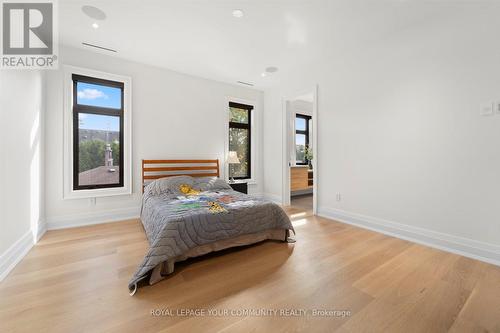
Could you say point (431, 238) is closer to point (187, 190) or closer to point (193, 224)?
point (193, 224)

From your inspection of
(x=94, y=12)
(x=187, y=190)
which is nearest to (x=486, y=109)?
(x=187, y=190)

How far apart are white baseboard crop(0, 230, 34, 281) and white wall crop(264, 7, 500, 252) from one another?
4.00 m

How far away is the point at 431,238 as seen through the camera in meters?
2.53

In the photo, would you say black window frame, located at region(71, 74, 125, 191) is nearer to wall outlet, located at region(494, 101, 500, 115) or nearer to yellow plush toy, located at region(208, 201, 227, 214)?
yellow plush toy, located at region(208, 201, 227, 214)

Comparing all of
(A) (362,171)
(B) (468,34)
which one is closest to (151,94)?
(A) (362,171)

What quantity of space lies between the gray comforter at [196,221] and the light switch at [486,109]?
2.39 metres

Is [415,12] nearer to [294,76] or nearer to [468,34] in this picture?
[468,34]

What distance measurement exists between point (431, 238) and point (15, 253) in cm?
454

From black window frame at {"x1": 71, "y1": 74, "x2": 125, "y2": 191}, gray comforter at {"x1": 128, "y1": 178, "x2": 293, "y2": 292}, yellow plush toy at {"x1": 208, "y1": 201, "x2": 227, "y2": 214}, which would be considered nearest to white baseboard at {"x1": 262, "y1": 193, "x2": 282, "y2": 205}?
gray comforter at {"x1": 128, "y1": 178, "x2": 293, "y2": 292}

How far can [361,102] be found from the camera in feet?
10.6

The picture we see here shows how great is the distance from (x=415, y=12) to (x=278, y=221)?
296 cm

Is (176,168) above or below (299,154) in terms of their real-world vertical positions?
below

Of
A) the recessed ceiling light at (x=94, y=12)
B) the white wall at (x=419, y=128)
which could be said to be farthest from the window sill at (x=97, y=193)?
the white wall at (x=419, y=128)

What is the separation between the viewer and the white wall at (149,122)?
10.2 feet
